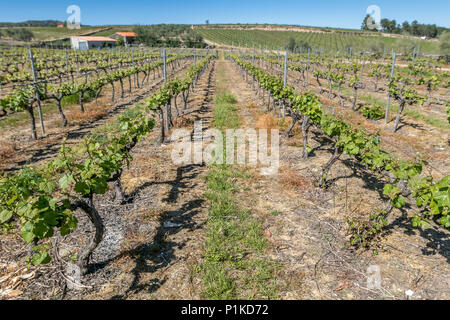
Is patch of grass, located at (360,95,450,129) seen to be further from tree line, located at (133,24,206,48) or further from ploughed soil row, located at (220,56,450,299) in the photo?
tree line, located at (133,24,206,48)

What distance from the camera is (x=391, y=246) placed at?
5137mm

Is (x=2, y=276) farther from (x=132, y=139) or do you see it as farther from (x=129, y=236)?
(x=132, y=139)

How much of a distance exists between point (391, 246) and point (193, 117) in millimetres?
10454

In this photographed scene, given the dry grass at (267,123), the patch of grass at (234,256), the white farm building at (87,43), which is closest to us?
the patch of grass at (234,256)

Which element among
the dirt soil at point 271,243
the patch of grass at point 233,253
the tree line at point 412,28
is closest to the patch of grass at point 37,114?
the dirt soil at point 271,243

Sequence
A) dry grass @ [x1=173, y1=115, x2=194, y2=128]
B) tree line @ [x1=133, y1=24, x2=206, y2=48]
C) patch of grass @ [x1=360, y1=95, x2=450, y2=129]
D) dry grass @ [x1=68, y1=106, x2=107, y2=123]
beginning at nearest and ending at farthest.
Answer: dry grass @ [x1=173, y1=115, x2=194, y2=128] < patch of grass @ [x1=360, y1=95, x2=450, y2=129] < dry grass @ [x1=68, y1=106, x2=107, y2=123] < tree line @ [x1=133, y1=24, x2=206, y2=48]

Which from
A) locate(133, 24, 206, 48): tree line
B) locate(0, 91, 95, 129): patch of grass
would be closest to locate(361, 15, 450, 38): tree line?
locate(133, 24, 206, 48): tree line

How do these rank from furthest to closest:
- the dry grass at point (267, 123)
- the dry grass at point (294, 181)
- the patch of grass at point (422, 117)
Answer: the patch of grass at point (422, 117), the dry grass at point (267, 123), the dry grass at point (294, 181)

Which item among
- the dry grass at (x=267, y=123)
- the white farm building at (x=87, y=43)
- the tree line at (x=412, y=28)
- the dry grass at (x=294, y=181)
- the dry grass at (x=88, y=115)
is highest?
the tree line at (x=412, y=28)

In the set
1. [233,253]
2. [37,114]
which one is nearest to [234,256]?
[233,253]

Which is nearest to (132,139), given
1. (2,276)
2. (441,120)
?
(2,276)

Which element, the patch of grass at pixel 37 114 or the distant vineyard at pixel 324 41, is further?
the distant vineyard at pixel 324 41

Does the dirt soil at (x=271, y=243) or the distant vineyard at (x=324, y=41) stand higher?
the distant vineyard at (x=324, y=41)

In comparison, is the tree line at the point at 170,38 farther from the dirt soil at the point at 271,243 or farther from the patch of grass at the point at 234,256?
the patch of grass at the point at 234,256
